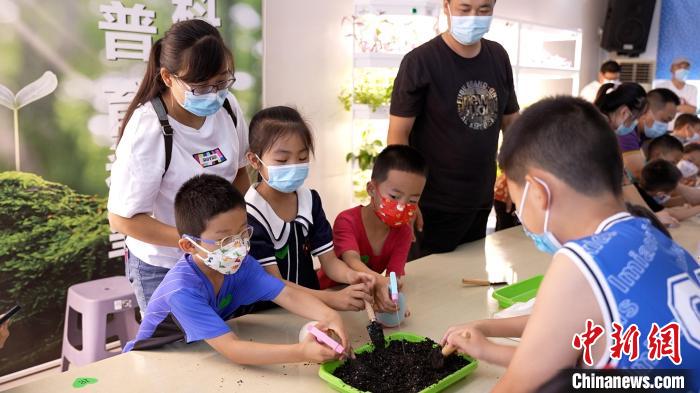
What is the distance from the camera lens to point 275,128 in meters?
1.82

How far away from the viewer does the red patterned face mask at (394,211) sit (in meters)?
1.95

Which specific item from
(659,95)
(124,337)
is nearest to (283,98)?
(124,337)

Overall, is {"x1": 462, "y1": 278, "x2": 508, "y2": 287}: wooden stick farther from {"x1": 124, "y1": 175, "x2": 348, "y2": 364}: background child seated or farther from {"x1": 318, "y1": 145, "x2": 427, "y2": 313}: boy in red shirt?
{"x1": 124, "y1": 175, "x2": 348, "y2": 364}: background child seated

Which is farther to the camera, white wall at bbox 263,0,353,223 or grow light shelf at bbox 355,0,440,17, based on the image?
grow light shelf at bbox 355,0,440,17

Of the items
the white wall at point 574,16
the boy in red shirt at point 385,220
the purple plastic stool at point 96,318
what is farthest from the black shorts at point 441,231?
the white wall at point 574,16

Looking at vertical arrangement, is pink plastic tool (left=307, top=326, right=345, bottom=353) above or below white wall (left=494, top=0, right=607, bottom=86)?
below

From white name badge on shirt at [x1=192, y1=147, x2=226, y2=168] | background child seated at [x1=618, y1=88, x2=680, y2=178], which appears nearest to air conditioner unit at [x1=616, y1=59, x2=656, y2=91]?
background child seated at [x1=618, y1=88, x2=680, y2=178]

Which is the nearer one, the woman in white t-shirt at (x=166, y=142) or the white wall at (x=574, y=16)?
the woman in white t-shirt at (x=166, y=142)

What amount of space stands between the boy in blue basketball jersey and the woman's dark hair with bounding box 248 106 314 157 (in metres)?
0.83

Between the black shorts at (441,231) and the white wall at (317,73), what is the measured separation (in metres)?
1.68

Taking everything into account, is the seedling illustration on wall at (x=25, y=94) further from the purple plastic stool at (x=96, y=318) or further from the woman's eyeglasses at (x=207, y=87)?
the woman's eyeglasses at (x=207, y=87)

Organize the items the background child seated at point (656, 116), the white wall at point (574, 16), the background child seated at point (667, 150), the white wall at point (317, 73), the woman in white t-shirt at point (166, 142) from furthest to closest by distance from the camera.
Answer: the white wall at point (574, 16), the background child seated at point (656, 116), the white wall at point (317, 73), the background child seated at point (667, 150), the woman in white t-shirt at point (166, 142)

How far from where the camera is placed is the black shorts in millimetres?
2354

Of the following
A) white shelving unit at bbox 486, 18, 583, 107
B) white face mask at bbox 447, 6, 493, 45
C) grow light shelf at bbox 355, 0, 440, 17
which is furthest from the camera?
white shelving unit at bbox 486, 18, 583, 107
